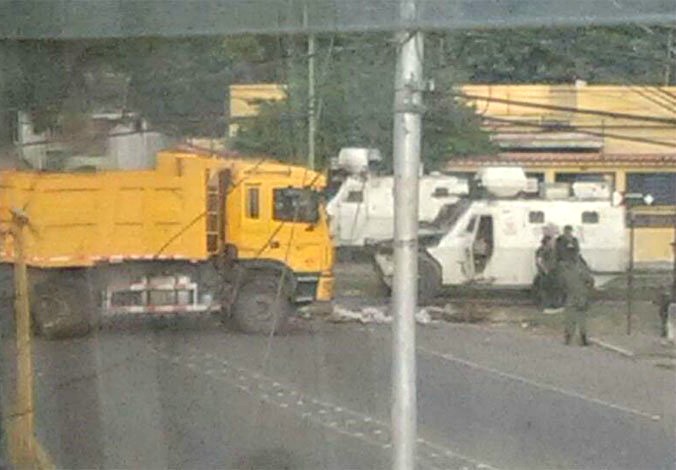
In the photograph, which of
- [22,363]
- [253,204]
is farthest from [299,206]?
[22,363]

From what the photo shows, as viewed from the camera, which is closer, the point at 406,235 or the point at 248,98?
the point at 406,235

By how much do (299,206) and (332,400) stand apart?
1.26 ft

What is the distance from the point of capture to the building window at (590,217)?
2707 millimetres

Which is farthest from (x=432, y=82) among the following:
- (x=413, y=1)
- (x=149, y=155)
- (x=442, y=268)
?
(x=149, y=155)

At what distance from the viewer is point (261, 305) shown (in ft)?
9.29

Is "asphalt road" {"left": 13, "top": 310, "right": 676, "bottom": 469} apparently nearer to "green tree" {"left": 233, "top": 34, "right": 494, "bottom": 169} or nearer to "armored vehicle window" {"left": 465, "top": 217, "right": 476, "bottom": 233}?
"armored vehicle window" {"left": 465, "top": 217, "right": 476, "bottom": 233}

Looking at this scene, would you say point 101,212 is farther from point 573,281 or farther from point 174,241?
point 573,281

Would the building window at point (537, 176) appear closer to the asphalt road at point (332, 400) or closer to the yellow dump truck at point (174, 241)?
the asphalt road at point (332, 400)

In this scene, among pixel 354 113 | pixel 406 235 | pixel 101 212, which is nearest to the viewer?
pixel 406 235

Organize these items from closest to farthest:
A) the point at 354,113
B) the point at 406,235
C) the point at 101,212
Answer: the point at 406,235
the point at 354,113
the point at 101,212

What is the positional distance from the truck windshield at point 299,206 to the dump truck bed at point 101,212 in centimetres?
16

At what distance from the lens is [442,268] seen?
273cm

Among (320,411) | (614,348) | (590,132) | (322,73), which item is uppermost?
(322,73)

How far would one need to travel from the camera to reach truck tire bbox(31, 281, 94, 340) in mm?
2873
